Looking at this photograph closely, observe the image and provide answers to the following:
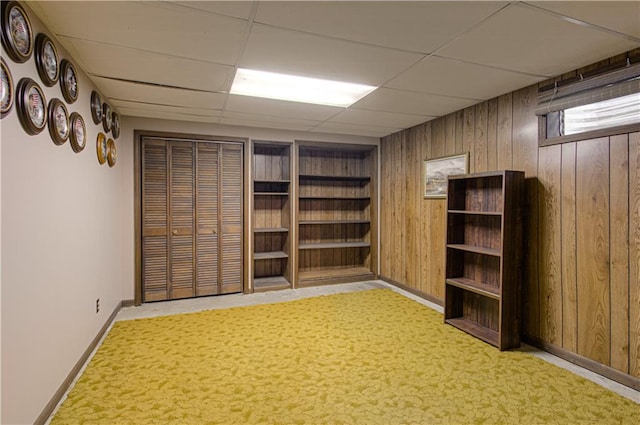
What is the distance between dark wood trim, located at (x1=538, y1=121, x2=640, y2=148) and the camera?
7.70ft

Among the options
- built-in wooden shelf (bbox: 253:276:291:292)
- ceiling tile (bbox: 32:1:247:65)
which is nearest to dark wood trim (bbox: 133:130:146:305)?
built-in wooden shelf (bbox: 253:276:291:292)

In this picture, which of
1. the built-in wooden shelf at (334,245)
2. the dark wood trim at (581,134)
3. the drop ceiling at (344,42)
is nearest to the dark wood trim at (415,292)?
the built-in wooden shelf at (334,245)

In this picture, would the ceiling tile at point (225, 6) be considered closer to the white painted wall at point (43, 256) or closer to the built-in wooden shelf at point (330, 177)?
the white painted wall at point (43, 256)

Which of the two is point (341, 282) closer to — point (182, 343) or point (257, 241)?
point (257, 241)

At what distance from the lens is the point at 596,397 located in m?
2.23

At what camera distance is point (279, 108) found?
3719mm

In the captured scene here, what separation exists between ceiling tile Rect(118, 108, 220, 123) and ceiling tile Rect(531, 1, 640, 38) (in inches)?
138

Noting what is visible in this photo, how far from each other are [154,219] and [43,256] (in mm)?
2345

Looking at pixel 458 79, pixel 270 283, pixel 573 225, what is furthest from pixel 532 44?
pixel 270 283

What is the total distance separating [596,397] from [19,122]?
3915 millimetres

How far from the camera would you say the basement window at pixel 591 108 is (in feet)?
7.66

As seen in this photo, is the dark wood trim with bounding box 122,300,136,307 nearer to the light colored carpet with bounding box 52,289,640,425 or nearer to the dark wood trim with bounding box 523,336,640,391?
the light colored carpet with bounding box 52,289,640,425

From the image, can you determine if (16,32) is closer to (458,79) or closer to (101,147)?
(101,147)

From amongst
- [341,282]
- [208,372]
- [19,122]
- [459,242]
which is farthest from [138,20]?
[341,282]
